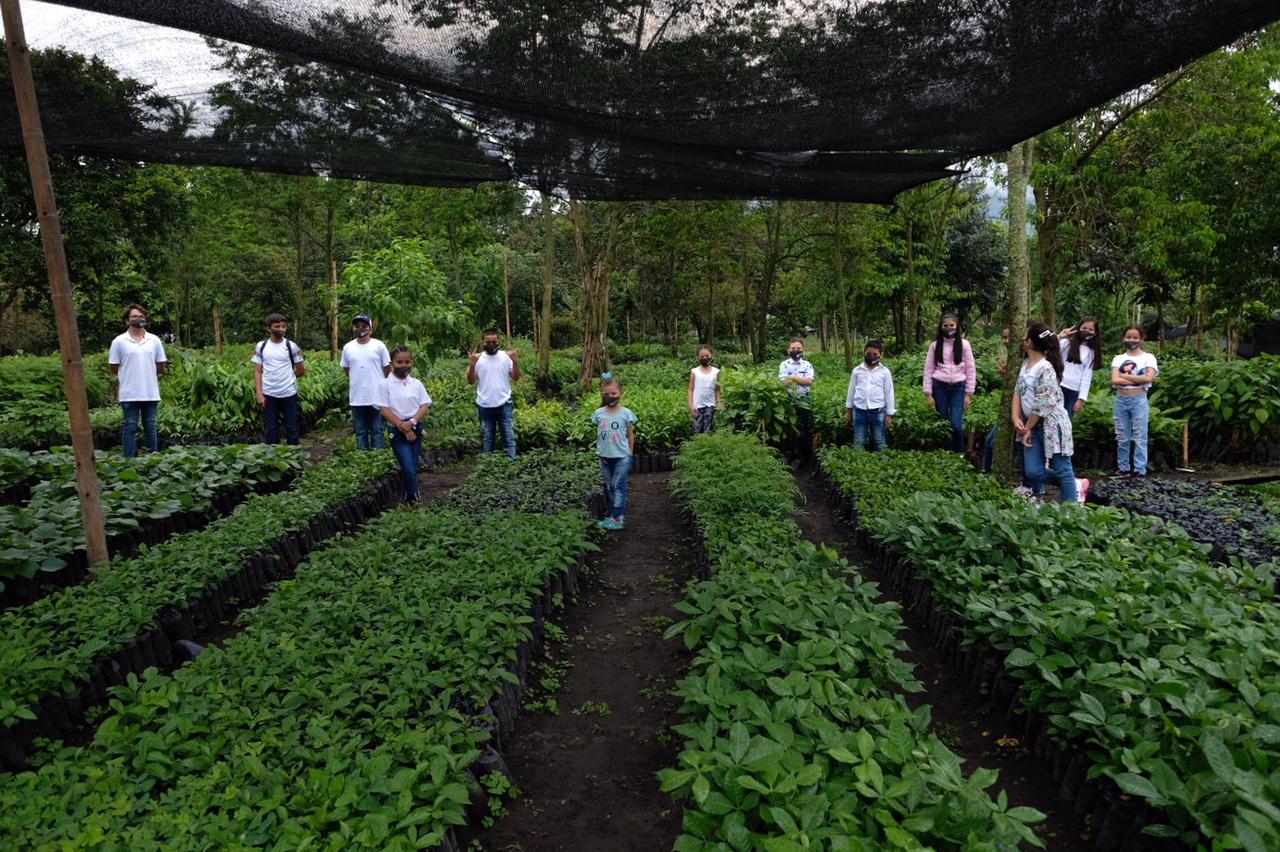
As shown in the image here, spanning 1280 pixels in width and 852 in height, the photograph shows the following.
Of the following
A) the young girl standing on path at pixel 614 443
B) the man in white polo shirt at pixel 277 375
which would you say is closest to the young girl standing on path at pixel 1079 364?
the young girl standing on path at pixel 614 443

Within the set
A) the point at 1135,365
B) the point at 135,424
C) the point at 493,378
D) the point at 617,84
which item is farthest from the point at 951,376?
the point at 135,424

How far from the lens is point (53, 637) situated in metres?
3.52

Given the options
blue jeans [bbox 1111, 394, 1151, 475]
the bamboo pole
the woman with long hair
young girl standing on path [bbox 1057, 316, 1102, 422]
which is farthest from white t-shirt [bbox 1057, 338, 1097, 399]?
the bamboo pole

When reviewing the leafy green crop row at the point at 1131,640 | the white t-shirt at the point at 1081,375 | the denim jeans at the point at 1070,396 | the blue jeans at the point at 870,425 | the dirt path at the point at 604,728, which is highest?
the white t-shirt at the point at 1081,375

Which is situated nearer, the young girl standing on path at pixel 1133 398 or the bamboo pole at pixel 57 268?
the bamboo pole at pixel 57 268

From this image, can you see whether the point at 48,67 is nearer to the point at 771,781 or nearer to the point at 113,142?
the point at 113,142

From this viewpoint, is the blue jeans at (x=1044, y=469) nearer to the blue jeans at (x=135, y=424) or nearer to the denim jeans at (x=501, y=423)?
the denim jeans at (x=501, y=423)

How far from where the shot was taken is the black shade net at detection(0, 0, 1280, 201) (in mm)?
2598

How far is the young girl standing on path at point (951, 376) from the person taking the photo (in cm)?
802

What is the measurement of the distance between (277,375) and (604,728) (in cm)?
658

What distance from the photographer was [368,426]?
327 inches

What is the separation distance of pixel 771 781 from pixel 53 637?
351cm

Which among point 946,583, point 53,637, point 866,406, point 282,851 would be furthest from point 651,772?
point 866,406

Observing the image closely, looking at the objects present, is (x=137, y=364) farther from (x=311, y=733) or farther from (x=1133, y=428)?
(x=1133, y=428)
